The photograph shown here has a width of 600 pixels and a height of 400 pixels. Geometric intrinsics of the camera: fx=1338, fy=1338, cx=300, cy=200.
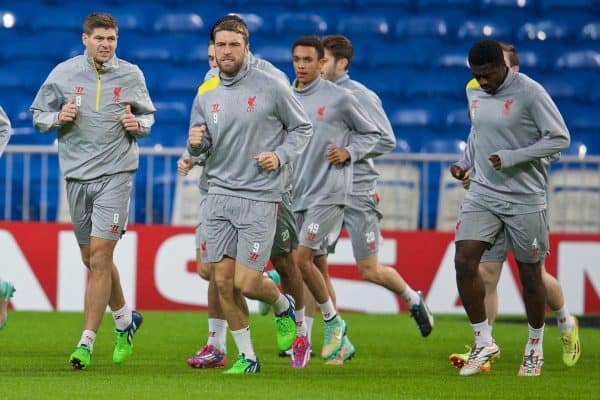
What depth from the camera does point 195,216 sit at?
531 inches

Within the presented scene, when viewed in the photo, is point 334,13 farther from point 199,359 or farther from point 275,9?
point 199,359

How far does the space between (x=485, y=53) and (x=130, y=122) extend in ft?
7.66

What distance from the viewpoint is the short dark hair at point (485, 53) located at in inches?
321

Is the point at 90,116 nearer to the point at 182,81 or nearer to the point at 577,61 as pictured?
the point at 182,81

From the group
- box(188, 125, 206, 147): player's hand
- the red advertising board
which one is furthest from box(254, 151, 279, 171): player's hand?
the red advertising board

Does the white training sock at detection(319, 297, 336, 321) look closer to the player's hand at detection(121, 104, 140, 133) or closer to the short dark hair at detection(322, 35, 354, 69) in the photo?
the player's hand at detection(121, 104, 140, 133)

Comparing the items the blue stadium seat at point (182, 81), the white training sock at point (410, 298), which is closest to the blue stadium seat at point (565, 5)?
the blue stadium seat at point (182, 81)

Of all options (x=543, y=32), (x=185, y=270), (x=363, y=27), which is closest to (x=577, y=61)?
(x=543, y=32)

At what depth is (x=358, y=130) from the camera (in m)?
9.64

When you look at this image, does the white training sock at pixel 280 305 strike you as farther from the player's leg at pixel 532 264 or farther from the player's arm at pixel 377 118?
the player's arm at pixel 377 118

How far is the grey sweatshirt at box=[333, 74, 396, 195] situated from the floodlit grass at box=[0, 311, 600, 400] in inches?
51.1

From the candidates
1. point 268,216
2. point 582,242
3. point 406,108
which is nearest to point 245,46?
point 268,216

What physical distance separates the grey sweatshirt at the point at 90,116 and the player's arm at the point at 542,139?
7.84 ft

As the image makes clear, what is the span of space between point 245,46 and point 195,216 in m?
5.47
